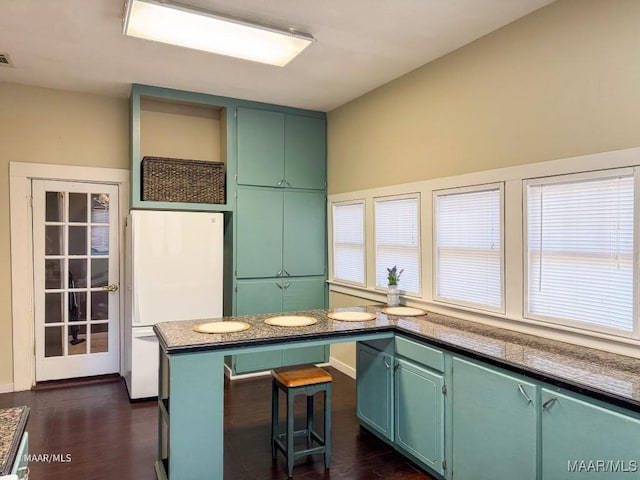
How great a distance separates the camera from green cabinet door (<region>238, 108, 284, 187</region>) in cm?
433

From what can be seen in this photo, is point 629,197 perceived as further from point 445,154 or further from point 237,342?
point 237,342

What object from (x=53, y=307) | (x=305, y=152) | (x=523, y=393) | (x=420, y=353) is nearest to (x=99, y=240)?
(x=53, y=307)

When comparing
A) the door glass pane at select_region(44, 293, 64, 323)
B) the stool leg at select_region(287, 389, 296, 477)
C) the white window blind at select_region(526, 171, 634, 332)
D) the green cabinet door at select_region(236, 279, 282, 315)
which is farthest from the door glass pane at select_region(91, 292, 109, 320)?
the white window blind at select_region(526, 171, 634, 332)

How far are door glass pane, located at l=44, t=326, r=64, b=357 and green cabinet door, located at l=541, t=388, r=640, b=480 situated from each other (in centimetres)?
408

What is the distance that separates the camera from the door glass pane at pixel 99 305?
4.23 m

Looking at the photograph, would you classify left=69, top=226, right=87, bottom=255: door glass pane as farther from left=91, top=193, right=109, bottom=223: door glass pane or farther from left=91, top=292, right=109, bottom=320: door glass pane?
left=91, top=292, right=109, bottom=320: door glass pane

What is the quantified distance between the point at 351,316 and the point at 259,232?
1.71 metres

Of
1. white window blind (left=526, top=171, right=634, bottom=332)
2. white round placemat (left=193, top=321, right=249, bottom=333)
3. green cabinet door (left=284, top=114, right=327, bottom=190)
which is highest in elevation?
green cabinet door (left=284, top=114, right=327, bottom=190)

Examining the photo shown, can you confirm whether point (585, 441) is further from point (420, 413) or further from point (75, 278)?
point (75, 278)

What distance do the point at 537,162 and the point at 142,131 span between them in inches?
140

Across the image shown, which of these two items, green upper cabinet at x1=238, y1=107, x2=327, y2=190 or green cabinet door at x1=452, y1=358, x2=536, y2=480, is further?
green upper cabinet at x1=238, y1=107, x2=327, y2=190

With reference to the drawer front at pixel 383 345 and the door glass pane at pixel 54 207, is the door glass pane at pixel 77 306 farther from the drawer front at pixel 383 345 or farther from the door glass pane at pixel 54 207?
the drawer front at pixel 383 345

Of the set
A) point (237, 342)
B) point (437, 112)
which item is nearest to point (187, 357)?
point (237, 342)

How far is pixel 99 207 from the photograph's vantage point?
427 cm
